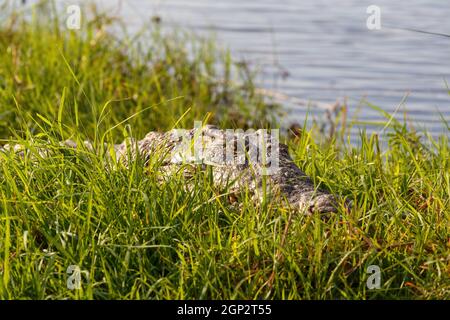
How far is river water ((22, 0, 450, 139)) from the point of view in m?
9.25

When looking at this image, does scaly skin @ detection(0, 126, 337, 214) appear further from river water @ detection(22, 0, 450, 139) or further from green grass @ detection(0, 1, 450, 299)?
river water @ detection(22, 0, 450, 139)

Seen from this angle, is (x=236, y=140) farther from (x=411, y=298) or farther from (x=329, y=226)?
(x=411, y=298)

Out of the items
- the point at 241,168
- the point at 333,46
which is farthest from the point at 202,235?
the point at 333,46

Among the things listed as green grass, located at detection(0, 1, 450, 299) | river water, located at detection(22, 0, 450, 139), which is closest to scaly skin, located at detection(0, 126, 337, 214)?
green grass, located at detection(0, 1, 450, 299)

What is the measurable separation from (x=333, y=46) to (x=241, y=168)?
26.1 feet

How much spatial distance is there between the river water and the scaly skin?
369 cm

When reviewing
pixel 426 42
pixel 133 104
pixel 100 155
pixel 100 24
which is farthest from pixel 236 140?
pixel 426 42

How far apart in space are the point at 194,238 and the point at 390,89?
6324 mm

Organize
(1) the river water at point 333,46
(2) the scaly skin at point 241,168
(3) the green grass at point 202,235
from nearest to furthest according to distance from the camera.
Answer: (3) the green grass at point 202,235
(2) the scaly skin at point 241,168
(1) the river water at point 333,46

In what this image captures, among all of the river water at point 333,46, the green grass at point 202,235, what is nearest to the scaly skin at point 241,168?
the green grass at point 202,235

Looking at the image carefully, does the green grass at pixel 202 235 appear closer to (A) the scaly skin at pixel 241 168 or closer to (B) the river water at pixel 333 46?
(A) the scaly skin at pixel 241 168

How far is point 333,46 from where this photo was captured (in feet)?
39.0

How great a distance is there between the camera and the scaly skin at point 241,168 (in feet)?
13.1

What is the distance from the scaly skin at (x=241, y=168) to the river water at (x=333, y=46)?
3689mm
